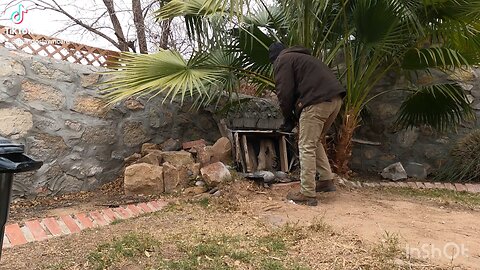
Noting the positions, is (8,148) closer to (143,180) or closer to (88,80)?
(143,180)

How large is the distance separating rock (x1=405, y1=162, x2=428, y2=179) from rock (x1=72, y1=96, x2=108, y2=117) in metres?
4.09

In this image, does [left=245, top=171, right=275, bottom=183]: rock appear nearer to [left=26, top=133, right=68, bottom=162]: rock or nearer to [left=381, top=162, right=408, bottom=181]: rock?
[left=26, top=133, right=68, bottom=162]: rock

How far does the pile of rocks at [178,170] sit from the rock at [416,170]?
281cm

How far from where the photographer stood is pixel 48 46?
4379 millimetres

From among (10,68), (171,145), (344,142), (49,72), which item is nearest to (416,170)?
(344,142)

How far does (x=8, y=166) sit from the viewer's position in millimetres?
1131

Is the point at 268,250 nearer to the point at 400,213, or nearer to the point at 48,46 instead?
the point at 400,213

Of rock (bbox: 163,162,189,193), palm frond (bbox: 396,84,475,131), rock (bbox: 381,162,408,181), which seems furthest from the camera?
rock (bbox: 381,162,408,181)

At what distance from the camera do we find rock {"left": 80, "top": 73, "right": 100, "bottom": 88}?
4.27m

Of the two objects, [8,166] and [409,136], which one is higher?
[8,166]

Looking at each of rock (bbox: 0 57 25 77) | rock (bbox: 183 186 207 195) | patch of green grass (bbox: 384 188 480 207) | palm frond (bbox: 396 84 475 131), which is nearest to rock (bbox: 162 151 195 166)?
rock (bbox: 183 186 207 195)

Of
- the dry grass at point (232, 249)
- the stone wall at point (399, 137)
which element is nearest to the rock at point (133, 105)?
the dry grass at point (232, 249)

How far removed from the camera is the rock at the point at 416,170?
557cm

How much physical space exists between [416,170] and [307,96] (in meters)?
3.16
